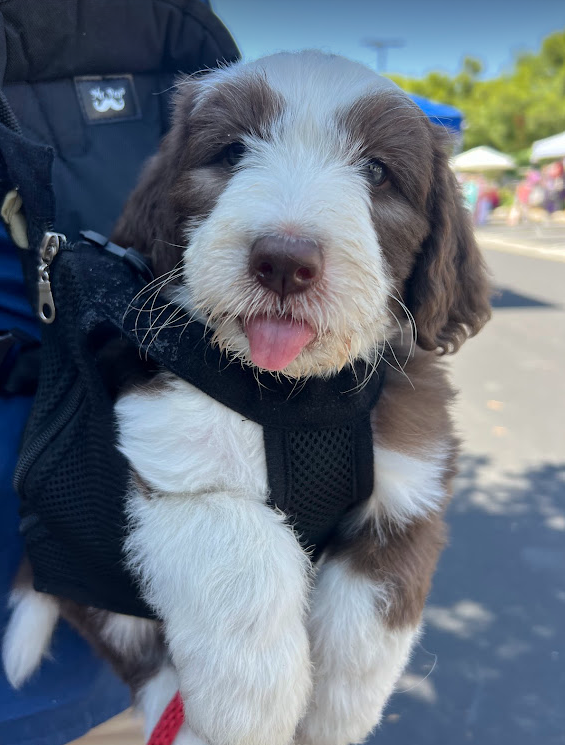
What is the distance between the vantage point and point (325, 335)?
5.71 feet

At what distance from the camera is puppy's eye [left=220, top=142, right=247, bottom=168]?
1967mm

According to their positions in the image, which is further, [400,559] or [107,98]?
[107,98]

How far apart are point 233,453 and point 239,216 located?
0.64m

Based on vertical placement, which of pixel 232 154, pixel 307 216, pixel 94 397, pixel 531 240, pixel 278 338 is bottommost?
pixel 531 240

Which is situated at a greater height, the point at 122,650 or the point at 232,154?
the point at 232,154

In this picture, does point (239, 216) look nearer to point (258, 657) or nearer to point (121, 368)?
point (121, 368)

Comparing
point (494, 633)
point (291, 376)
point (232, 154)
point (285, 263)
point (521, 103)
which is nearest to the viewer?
point (285, 263)

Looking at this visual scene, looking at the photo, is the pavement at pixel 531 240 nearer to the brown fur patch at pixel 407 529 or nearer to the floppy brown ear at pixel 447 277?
the floppy brown ear at pixel 447 277

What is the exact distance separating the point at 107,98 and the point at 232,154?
780 millimetres

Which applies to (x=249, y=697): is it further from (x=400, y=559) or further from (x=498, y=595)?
(x=498, y=595)

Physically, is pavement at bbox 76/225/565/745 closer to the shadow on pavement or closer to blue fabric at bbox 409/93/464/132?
the shadow on pavement

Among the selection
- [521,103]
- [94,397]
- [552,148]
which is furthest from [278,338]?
[521,103]

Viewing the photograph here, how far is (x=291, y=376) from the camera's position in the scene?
1.81 meters

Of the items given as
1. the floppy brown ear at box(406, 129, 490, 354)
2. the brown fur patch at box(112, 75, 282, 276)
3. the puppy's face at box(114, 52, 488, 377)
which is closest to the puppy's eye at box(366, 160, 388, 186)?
the puppy's face at box(114, 52, 488, 377)
